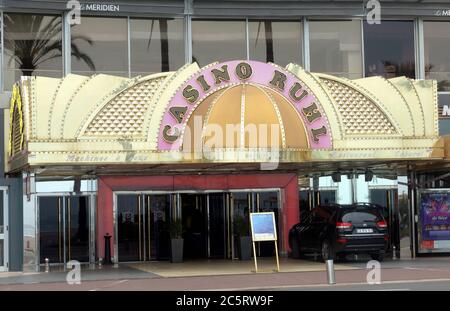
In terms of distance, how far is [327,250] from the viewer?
25.0 metres

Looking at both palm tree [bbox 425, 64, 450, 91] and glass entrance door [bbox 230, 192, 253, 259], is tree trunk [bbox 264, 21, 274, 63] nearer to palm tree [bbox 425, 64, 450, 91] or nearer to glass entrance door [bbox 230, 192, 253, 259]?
glass entrance door [bbox 230, 192, 253, 259]

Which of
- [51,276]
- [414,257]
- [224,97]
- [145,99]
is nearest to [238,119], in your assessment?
[224,97]

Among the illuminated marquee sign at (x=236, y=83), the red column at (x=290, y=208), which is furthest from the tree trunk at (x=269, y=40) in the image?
the illuminated marquee sign at (x=236, y=83)

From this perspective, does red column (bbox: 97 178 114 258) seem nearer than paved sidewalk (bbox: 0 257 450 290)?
No

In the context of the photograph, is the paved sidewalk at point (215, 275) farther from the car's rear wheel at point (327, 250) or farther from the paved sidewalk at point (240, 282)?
the car's rear wheel at point (327, 250)

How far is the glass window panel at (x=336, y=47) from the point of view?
2902cm

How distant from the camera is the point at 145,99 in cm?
2288

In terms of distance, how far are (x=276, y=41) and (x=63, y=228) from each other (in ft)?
32.0

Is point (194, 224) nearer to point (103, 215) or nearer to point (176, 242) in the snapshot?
point (176, 242)

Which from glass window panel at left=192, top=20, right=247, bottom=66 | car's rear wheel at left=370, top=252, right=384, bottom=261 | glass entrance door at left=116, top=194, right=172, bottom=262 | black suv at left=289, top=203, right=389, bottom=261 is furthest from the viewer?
glass window panel at left=192, top=20, right=247, bottom=66

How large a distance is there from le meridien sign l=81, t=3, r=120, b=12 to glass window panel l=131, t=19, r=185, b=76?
1013 mm

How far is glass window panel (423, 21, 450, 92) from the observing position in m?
29.6

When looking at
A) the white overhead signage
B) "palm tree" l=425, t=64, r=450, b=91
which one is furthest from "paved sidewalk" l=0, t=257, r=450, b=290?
the white overhead signage

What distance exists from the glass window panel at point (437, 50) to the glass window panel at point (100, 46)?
1076 cm
